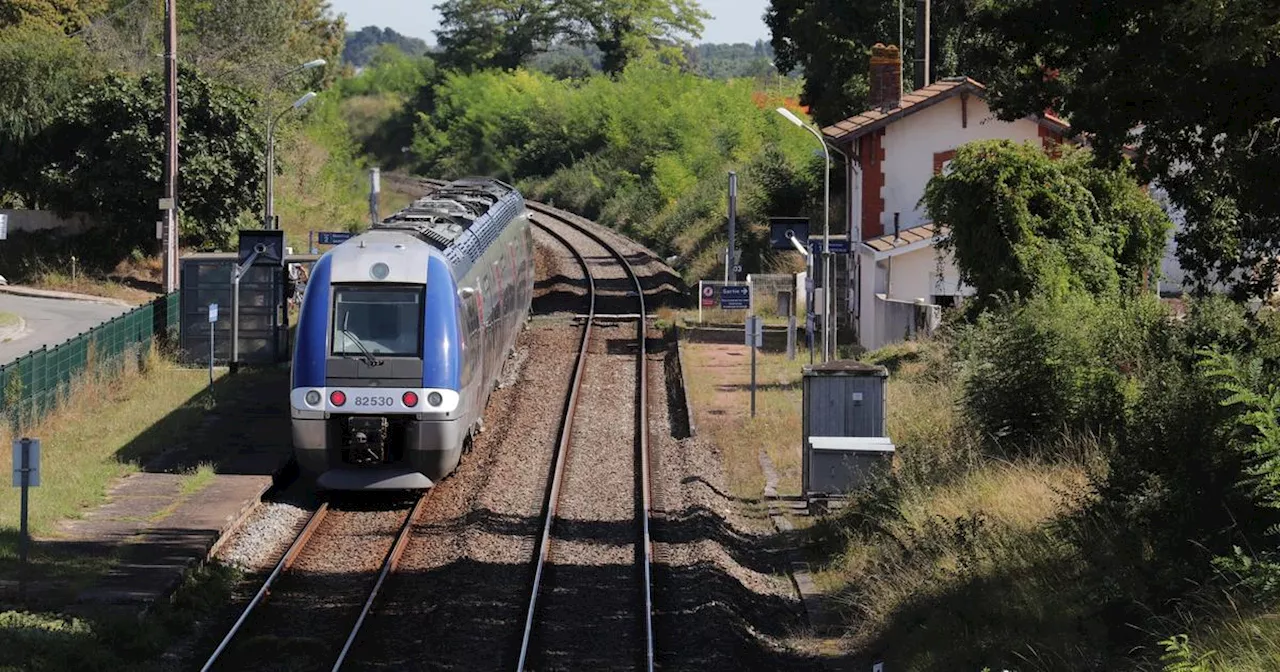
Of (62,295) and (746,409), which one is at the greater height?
(62,295)

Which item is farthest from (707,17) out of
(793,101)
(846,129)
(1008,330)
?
(1008,330)

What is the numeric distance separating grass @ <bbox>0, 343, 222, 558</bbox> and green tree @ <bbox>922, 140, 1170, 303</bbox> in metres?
12.9

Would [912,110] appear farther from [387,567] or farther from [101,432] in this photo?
[387,567]

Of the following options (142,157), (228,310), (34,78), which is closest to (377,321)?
(228,310)

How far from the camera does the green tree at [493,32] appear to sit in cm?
9456

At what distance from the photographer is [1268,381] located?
40.4 feet

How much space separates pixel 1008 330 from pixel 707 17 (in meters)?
79.1

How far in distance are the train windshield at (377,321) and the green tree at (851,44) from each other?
27537 millimetres

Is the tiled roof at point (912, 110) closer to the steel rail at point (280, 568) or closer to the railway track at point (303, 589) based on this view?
the railway track at point (303, 589)

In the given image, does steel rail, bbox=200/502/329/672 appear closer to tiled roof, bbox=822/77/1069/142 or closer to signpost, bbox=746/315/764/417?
signpost, bbox=746/315/764/417

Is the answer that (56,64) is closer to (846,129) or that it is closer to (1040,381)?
(846,129)

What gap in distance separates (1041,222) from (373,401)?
526 inches

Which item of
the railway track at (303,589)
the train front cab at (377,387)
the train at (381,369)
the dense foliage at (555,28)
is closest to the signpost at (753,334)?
the train at (381,369)

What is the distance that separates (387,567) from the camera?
52.2ft
